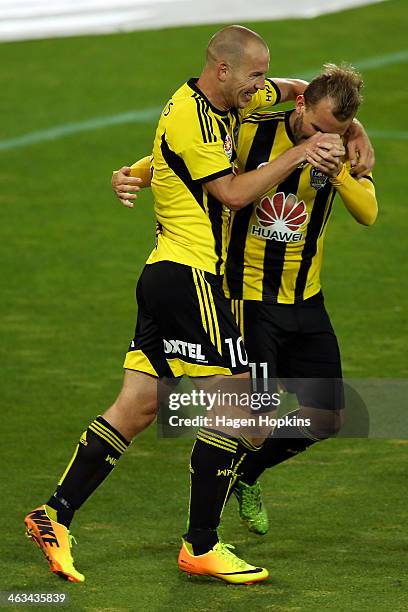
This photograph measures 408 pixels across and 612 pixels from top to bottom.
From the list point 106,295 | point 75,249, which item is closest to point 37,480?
point 106,295

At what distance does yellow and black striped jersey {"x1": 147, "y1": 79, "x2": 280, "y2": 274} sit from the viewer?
19.1 feet

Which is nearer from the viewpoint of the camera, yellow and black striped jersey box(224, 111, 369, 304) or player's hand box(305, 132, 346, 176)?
player's hand box(305, 132, 346, 176)

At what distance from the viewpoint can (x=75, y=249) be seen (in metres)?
11.8

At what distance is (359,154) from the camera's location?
21.3 ft

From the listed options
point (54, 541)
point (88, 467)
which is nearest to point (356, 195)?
point (88, 467)

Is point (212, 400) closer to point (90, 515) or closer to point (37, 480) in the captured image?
point (90, 515)

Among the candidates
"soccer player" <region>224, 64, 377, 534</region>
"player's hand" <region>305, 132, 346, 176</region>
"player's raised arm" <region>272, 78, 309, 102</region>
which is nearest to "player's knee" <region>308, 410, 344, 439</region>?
"soccer player" <region>224, 64, 377, 534</region>

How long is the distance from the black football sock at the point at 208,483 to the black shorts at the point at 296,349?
631 millimetres

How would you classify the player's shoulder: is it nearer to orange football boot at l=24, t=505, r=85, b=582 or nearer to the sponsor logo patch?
the sponsor logo patch

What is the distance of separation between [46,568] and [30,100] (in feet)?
34.3

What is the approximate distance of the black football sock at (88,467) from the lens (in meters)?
6.07

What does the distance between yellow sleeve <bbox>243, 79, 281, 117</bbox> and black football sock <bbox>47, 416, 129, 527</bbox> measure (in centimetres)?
150

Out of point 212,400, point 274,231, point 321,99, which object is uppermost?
point 321,99

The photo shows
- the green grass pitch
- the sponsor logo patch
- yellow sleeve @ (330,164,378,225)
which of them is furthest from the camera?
yellow sleeve @ (330,164,378,225)
